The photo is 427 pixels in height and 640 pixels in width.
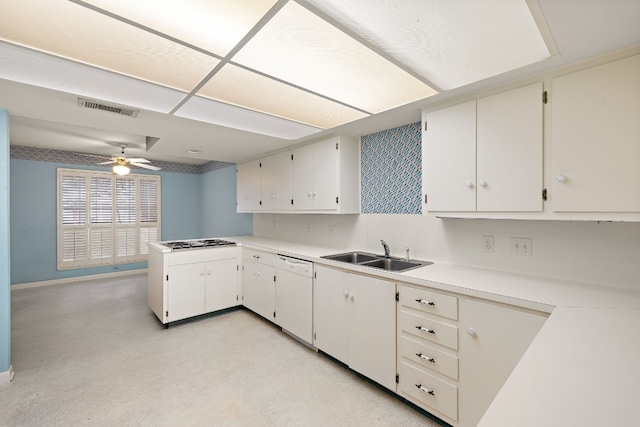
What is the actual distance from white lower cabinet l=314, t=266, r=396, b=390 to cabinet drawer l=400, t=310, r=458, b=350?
11 centimetres

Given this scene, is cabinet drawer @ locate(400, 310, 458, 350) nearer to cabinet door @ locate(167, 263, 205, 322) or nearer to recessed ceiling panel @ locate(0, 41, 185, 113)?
recessed ceiling panel @ locate(0, 41, 185, 113)

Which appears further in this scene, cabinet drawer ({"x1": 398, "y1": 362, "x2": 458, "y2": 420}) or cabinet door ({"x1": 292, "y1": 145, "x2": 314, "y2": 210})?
cabinet door ({"x1": 292, "y1": 145, "x2": 314, "y2": 210})

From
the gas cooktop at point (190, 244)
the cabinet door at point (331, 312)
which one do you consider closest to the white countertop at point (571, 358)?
the cabinet door at point (331, 312)

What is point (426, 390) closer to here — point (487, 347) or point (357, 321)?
point (487, 347)

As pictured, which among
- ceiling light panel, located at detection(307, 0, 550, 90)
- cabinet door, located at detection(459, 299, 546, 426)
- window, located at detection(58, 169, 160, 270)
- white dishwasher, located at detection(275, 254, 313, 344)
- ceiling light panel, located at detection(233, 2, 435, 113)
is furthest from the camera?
window, located at detection(58, 169, 160, 270)

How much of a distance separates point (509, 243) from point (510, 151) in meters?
0.69

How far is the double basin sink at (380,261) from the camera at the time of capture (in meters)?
2.44

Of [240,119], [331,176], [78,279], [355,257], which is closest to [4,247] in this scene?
[240,119]

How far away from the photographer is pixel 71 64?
67.1 inches

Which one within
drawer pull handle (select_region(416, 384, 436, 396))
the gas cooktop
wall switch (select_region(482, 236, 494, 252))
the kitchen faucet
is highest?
wall switch (select_region(482, 236, 494, 252))

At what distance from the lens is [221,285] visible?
12.3 feet

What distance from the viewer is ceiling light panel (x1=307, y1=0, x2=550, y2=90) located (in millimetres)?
1178

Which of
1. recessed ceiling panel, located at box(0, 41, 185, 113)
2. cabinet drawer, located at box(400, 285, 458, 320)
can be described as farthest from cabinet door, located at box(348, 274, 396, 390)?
recessed ceiling panel, located at box(0, 41, 185, 113)

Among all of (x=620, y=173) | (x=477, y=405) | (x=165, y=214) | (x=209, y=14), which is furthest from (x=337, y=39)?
(x=165, y=214)
